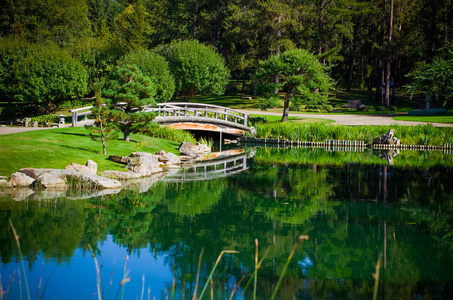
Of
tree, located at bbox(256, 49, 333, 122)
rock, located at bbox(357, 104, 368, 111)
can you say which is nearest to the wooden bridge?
tree, located at bbox(256, 49, 333, 122)

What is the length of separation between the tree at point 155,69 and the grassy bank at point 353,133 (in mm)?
13003

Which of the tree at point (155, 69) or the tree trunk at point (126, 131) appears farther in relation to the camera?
the tree at point (155, 69)

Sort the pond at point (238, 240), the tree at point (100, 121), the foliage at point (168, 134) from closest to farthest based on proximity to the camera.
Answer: the pond at point (238, 240)
the tree at point (100, 121)
the foliage at point (168, 134)

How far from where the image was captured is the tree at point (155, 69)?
40062 mm

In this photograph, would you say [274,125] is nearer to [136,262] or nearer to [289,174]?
[289,174]

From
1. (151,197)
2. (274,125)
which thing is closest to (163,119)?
(274,125)

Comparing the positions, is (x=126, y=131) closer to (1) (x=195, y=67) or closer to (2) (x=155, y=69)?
(2) (x=155, y=69)

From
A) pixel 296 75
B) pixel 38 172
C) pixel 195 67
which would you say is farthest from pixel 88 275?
pixel 195 67

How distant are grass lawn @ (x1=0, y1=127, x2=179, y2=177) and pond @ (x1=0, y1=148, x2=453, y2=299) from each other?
2969 mm

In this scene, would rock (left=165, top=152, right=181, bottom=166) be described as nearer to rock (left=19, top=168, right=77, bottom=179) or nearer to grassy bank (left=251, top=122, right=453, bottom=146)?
rock (left=19, top=168, right=77, bottom=179)

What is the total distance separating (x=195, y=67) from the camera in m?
46.1

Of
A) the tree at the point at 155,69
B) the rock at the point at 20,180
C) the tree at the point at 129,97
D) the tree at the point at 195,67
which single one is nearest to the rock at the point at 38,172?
the rock at the point at 20,180

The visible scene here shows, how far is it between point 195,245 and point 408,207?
21.4 ft

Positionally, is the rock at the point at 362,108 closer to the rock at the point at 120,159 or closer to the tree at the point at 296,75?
the tree at the point at 296,75
